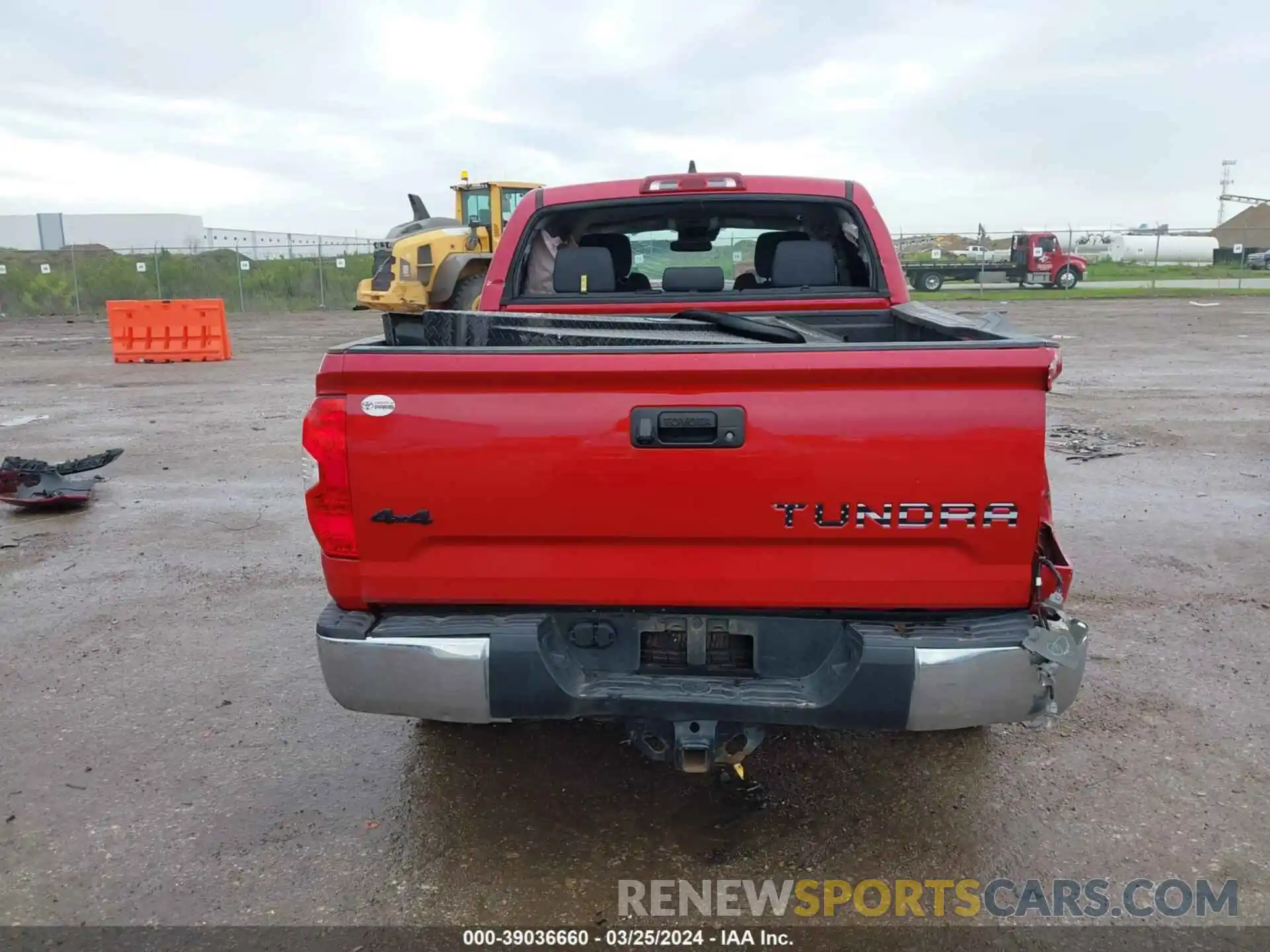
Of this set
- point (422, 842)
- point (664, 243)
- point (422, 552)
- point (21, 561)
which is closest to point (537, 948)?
point (422, 842)

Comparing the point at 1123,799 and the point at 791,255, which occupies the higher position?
the point at 791,255

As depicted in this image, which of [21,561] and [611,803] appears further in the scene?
Answer: [21,561]

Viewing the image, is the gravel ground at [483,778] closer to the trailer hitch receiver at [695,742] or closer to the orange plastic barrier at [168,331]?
the trailer hitch receiver at [695,742]

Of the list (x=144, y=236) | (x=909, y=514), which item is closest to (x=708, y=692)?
(x=909, y=514)

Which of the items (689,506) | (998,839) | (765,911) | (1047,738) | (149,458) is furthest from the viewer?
(149,458)

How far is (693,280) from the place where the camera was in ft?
15.7

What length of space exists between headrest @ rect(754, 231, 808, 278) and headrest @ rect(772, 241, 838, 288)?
0.46 meters

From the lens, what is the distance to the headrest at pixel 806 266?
4.56 m

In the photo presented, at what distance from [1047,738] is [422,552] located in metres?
2.57

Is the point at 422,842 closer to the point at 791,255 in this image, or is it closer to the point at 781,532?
the point at 781,532

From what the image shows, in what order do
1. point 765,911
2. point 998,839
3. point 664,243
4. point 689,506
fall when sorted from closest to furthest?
point 689,506, point 765,911, point 998,839, point 664,243

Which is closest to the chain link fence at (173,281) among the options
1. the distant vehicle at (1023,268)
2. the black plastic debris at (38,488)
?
the distant vehicle at (1023,268)

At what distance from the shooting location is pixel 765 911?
2.74m

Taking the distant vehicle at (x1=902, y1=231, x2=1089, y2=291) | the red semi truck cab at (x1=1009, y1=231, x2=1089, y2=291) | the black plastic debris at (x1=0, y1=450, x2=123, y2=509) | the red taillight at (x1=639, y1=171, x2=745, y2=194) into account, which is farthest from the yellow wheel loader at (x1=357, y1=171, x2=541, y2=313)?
the red semi truck cab at (x1=1009, y1=231, x2=1089, y2=291)
